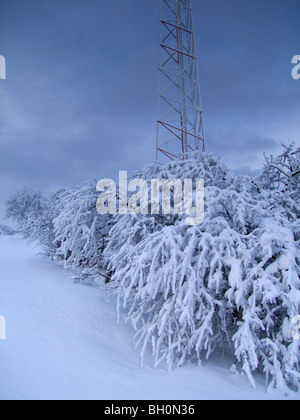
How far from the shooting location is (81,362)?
164 inches

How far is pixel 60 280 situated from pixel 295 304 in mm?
6755

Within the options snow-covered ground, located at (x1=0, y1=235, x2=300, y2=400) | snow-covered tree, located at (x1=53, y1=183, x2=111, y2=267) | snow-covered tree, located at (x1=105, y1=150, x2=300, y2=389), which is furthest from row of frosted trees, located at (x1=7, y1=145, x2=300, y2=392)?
snow-covered tree, located at (x1=53, y1=183, x2=111, y2=267)

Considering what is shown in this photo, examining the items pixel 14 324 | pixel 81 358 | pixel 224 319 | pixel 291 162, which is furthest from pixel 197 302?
pixel 291 162

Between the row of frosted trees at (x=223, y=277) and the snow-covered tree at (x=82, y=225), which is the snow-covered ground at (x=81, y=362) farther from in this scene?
the snow-covered tree at (x=82, y=225)

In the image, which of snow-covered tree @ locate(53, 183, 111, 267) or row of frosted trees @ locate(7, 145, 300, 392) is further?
snow-covered tree @ locate(53, 183, 111, 267)

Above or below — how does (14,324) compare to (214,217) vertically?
below

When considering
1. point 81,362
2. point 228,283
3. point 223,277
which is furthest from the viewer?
point 223,277

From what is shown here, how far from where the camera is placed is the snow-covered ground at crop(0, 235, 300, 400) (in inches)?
136

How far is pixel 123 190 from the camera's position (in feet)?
24.2

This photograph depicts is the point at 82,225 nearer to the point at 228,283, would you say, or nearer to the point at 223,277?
the point at 223,277

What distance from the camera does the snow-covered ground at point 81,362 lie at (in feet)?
11.4

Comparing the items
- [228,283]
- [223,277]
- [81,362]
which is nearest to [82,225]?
[81,362]

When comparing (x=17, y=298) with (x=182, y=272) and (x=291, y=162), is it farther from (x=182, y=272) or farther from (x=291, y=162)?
(x=291, y=162)

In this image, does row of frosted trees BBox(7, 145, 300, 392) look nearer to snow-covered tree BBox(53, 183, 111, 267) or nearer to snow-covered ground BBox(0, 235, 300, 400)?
snow-covered ground BBox(0, 235, 300, 400)
